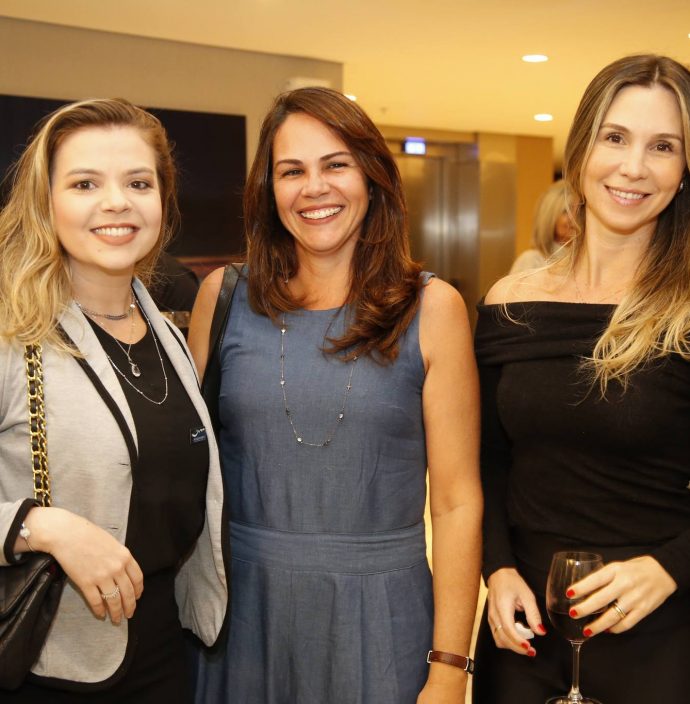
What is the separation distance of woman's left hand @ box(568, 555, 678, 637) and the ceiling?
4.95m

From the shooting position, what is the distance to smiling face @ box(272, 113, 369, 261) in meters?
1.97

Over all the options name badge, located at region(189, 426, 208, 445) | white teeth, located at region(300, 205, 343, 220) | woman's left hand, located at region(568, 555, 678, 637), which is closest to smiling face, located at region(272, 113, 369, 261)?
white teeth, located at region(300, 205, 343, 220)

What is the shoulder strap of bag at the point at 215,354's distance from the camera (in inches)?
80.0

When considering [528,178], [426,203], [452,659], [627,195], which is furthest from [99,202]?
[528,178]

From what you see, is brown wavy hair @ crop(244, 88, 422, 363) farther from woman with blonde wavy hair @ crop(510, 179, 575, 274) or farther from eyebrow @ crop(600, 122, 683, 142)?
woman with blonde wavy hair @ crop(510, 179, 575, 274)

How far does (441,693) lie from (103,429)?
35.1 inches

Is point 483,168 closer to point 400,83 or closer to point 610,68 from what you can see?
point 400,83

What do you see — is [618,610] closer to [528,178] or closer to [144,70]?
[144,70]

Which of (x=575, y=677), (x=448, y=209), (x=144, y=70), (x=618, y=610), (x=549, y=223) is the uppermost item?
(x=144, y=70)

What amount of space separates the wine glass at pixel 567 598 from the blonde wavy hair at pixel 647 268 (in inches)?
14.6

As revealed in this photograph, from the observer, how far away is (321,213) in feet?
6.50

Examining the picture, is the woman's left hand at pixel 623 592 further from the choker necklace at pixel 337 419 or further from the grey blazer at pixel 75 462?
the grey blazer at pixel 75 462

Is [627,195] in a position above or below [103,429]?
above

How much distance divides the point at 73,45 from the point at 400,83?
338 centimetres
